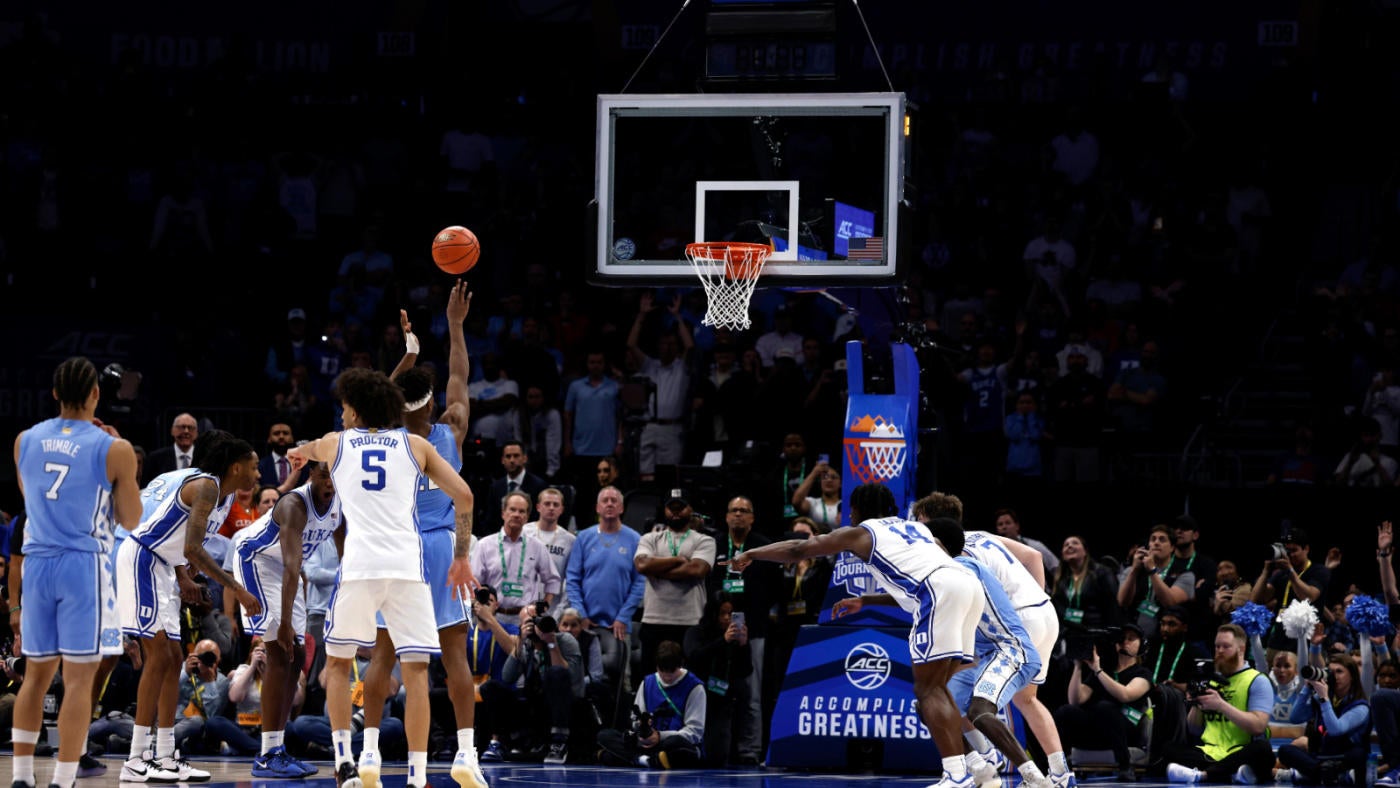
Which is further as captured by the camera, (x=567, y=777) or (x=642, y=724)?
(x=642, y=724)

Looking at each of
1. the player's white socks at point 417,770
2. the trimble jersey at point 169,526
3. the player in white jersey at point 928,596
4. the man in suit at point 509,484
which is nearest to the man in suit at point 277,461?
the man in suit at point 509,484

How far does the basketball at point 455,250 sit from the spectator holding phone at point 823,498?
495 cm

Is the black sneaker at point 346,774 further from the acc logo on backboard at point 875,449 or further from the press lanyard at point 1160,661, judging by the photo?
the press lanyard at point 1160,661

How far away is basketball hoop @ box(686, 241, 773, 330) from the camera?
44.8 feet

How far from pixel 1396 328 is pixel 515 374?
9.12m

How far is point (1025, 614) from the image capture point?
12.2m

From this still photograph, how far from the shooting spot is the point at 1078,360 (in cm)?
1866

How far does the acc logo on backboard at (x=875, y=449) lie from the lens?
14953 millimetres

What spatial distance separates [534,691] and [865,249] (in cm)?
462

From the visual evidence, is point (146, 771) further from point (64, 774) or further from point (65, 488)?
point (65, 488)

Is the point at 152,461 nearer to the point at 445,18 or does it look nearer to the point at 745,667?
the point at 745,667

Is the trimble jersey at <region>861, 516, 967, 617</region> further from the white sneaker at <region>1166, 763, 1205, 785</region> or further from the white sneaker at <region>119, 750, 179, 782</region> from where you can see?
the white sneaker at <region>119, 750, 179, 782</region>

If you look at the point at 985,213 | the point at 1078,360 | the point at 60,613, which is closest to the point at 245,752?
the point at 60,613

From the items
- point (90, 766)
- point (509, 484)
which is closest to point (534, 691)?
point (509, 484)
